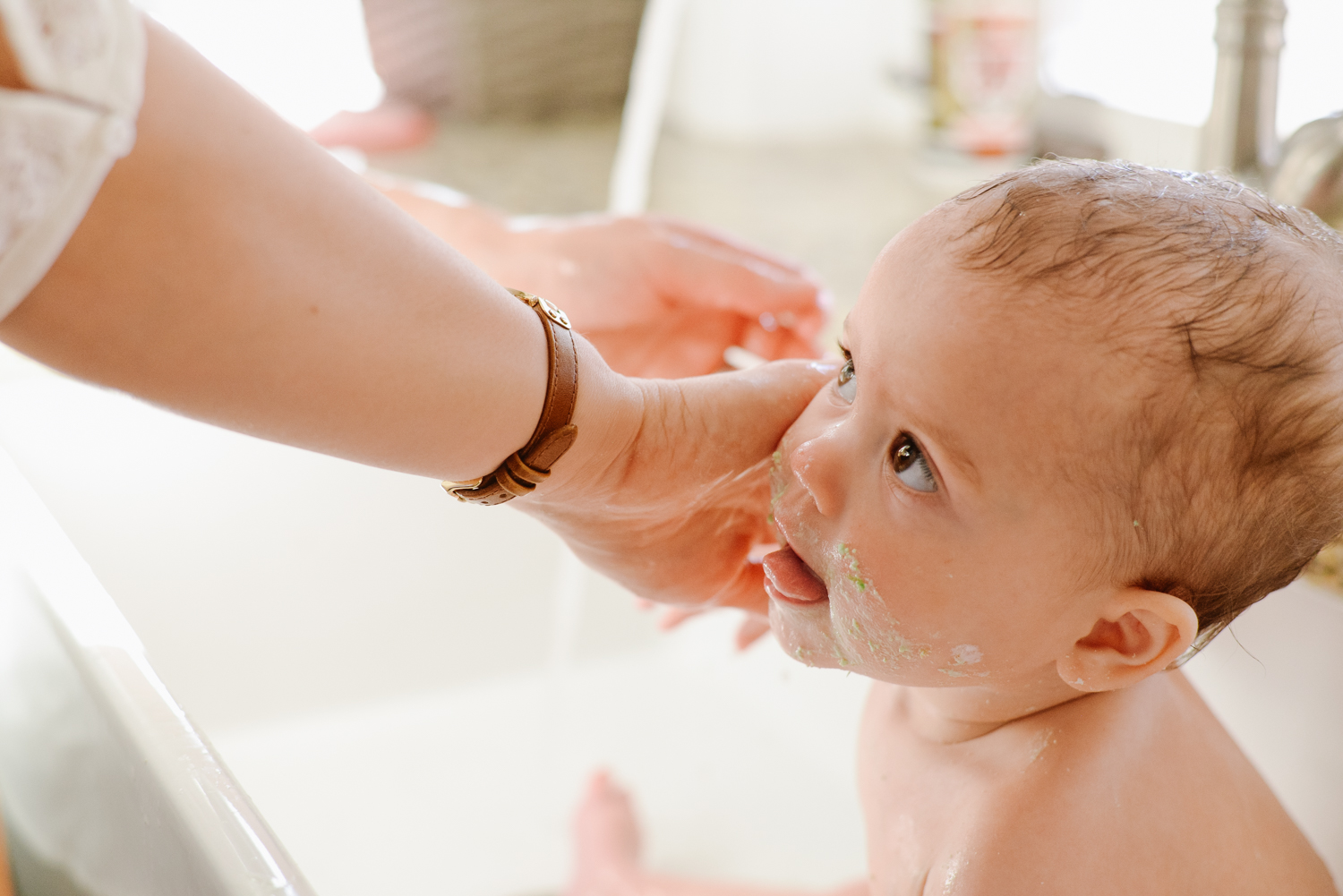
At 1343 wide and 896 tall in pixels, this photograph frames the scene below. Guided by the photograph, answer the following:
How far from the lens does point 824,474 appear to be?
63 cm

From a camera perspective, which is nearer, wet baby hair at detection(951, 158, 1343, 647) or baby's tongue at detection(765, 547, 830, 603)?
wet baby hair at detection(951, 158, 1343, 647)

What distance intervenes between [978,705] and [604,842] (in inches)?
25.6

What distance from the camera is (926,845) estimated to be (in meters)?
0.73

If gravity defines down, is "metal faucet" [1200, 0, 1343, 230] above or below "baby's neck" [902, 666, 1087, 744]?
above

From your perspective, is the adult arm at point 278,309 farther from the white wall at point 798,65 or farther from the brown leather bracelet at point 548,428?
the white wall at point 798,65

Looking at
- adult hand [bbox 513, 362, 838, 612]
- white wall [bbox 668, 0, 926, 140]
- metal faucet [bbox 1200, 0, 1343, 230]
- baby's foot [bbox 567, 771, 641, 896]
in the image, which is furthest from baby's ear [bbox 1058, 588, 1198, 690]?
white wall [bbox 668, 0, 926, 140]

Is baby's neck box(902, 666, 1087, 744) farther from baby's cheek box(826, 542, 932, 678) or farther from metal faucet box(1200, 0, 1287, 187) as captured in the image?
→ metal faucet box(1200, 0, 1287, 187)

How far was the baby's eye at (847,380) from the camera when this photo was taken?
0.68m

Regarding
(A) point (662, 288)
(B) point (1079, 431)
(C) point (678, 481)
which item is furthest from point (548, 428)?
(A) point (662, 288)

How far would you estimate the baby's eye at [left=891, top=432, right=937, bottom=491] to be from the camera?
613mm

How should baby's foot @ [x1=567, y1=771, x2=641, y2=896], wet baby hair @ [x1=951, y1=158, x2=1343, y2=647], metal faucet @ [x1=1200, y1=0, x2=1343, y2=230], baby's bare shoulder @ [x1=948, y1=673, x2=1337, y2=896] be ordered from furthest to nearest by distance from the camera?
baby's foot @ [x1=567, y1=771, x2=641, y2=896] → metal faucet @ [x1=1200, y1=0, x2=1343, y2=230] → baby's bare shoulder @ [x1=948, y1=673, x2=1337, y2=896] → wet baby hair @ [x1=951, y1=158, x2=1343, y2=647]

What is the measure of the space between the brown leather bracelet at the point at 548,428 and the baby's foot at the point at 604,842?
703 mm

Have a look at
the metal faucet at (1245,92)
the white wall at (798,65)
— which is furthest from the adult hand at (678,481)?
the white wall at (798,65)

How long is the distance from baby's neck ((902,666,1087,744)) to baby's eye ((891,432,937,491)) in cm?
15
